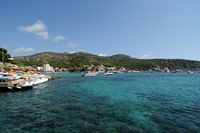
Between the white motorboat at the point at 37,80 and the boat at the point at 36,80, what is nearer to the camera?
the boat at the point at 36,80

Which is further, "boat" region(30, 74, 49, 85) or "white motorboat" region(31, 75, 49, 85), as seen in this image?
"white motorboat" region(31, 75, 49, 85)

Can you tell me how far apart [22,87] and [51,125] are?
1275 inches

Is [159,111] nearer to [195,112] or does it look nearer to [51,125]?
[195,112]

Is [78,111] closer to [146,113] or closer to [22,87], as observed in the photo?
[146,113]

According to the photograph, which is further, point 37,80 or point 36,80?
point 37,80

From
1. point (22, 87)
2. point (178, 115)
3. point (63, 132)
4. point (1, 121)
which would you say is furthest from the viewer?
point (22, 87)

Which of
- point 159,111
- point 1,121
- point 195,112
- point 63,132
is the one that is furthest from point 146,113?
point 1,121

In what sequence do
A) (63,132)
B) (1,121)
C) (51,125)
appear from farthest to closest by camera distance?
(1,121) → (51,125) → (63,132)

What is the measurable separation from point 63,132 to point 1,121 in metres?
7.90

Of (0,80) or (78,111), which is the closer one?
(78,111)

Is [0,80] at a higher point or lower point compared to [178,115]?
higher

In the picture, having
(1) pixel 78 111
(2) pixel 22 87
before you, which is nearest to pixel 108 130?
(1) pixel 78 111

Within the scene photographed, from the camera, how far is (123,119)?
21.0 meters

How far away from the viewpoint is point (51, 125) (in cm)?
1867
